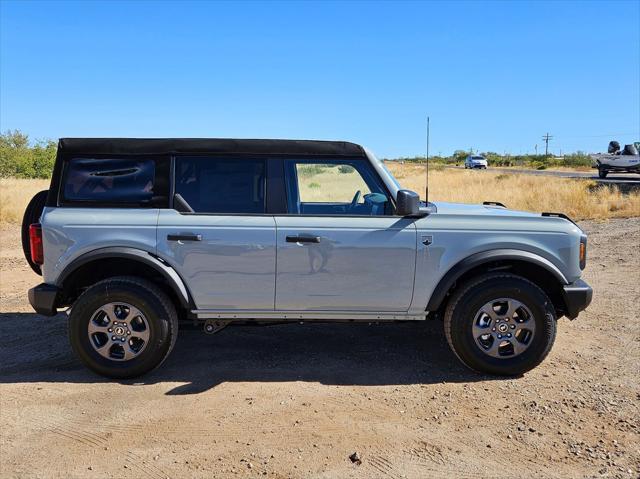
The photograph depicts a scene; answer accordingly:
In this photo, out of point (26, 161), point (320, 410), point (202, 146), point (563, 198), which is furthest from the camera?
point (26, 161)

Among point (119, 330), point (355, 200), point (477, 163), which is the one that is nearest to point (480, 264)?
point (355, 200)

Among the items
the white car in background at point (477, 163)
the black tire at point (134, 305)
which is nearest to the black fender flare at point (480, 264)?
the black tire at point (134, 305)

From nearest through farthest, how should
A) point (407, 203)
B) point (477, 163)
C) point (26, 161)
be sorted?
point (407, 203) → point (26, 161) → point (477, 163)

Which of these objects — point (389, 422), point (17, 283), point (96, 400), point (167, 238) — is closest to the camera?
point (389, 422)

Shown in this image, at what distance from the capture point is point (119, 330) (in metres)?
4.27

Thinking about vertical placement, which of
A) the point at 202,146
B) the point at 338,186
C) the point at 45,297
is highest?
the point at 202,146

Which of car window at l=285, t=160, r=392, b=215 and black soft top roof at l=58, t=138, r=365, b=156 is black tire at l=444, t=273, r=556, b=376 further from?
black soft top roof at l=58, t=138, r=365, b=156

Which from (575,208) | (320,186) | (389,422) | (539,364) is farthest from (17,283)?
(575,208)

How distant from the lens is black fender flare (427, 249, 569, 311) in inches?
166

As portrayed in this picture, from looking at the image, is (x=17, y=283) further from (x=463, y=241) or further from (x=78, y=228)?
(x=463, y=241)

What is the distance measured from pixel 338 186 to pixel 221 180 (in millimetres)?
979

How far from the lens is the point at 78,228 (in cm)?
424

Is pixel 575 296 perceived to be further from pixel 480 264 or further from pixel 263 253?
pixel 263 253

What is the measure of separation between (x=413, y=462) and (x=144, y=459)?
152 cm
